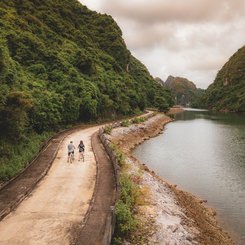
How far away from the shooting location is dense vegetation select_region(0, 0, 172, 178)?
2664 centimetres

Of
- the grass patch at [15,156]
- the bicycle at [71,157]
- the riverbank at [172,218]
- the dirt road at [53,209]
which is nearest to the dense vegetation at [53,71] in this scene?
the grass patch at [15,156]

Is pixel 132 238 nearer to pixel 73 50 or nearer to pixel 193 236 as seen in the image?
pixel 193 236

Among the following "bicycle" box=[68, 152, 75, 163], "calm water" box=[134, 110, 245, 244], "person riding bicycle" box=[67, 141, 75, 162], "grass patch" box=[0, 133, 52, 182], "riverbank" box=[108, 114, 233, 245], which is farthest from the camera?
"bicycle" box=[68, 152, 75, 163]

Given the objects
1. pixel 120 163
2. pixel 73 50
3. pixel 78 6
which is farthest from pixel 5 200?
pixel 78 6

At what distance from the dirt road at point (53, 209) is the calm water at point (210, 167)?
934cm

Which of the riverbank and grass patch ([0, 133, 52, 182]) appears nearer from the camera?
the riverbank

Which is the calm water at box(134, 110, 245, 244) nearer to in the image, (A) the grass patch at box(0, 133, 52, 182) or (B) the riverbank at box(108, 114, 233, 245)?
(B) the riverbank at box(108, 114, 233, 245)

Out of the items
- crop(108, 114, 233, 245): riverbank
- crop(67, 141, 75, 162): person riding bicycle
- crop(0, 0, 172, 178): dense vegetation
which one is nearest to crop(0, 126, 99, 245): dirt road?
crop(67, 141, 75, 162): person riding bicycle

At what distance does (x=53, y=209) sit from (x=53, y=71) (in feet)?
132

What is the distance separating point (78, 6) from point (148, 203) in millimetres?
98655

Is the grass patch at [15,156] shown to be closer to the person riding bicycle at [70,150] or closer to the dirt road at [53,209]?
the dirt road at [53,209]

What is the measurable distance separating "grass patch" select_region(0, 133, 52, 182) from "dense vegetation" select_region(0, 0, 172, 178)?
0.34ft

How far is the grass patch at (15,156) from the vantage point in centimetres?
2261

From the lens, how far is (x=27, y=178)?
23141 mm
